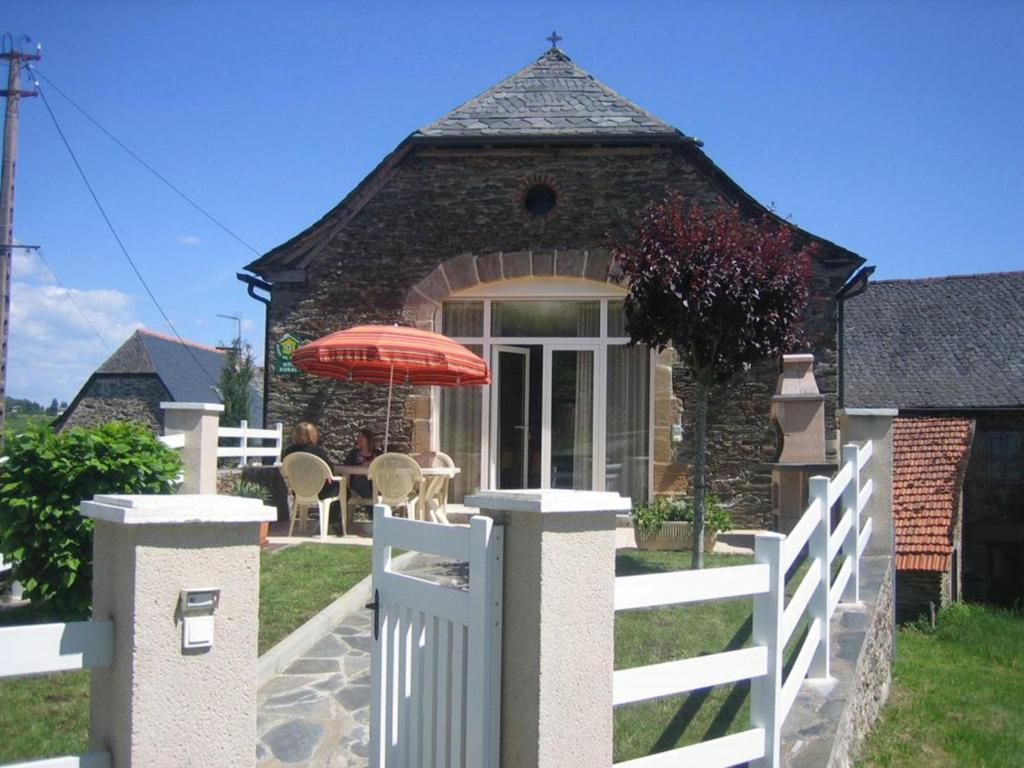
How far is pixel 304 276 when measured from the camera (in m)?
11.6

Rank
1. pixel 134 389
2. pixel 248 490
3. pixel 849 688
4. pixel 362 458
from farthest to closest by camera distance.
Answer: pixel 134 389
pixel 362 458
pixel 248 490
pixel 849 688

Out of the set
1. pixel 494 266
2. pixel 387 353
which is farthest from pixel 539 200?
pixel 387 353

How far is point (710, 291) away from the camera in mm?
7414

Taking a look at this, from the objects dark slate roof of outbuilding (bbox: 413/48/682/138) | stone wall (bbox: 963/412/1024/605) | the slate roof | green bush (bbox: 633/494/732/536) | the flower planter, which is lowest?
stone wall (bbox: 963/412/1024/605)

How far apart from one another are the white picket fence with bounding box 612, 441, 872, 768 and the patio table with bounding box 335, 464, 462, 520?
462 cm

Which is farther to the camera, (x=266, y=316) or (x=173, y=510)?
(x=266, y=316)

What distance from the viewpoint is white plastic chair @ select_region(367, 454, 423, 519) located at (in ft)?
29.2

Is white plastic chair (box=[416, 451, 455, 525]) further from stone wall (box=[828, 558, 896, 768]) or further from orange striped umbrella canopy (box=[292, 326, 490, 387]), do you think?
stone wall (box=[828, 558, 896, 768])

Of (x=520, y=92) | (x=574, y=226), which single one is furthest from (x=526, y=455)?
(x=520, y=92)

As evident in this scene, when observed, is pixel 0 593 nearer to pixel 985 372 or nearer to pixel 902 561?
pixel 902 561

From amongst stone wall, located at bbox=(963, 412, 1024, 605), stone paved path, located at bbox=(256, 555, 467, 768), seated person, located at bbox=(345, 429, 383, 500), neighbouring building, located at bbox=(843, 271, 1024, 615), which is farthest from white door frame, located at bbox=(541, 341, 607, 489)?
stone wall, located at bbox=(963, 412, 1024, 605)

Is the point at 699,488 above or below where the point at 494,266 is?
below

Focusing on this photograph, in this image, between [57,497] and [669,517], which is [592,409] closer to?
[669,517]

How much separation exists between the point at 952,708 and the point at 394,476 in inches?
195
